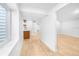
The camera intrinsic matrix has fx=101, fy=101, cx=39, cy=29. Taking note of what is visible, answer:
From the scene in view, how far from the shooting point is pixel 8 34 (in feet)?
8.87

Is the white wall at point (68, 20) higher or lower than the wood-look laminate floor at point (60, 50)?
higher

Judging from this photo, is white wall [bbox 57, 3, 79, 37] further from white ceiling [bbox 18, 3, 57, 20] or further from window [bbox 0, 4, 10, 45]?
window [bbox 0, 4, 10, 45]

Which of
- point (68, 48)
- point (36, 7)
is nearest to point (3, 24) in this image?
point (36, 7)

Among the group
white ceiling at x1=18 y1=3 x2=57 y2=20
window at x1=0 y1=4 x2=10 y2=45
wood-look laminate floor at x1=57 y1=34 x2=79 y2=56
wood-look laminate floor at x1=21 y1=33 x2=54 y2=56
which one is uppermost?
white ceiling at x1=18 y1=3 x2=57 y2=20

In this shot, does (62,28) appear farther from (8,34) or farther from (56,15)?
(8,34)

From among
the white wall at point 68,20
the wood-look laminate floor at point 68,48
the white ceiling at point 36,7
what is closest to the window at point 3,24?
the white ceiling at point 36,7

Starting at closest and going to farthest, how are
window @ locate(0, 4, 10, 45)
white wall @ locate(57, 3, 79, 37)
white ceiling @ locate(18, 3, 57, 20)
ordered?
window @ locate(0, 4, 10, 45)
white ceiling @ locate(18, 3, 57, 20)
white wall @ locate(57, 3, 79, 37)

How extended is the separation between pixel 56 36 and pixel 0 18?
259 centimetres

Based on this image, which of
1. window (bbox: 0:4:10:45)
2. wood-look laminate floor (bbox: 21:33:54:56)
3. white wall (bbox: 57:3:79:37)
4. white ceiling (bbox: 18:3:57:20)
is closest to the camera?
window (bbox: 0:4:10:45)

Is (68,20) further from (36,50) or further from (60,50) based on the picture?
(36,50)

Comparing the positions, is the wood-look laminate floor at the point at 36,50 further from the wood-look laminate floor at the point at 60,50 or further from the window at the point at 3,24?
the window at the point at 3,24

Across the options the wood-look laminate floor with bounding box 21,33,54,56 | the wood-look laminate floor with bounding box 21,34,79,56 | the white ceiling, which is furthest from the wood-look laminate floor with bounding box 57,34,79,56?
the white ceiling

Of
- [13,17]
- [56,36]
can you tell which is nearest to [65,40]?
[56,36]

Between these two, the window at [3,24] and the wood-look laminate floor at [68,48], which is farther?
the wood-look laminate floor at [68,48]
